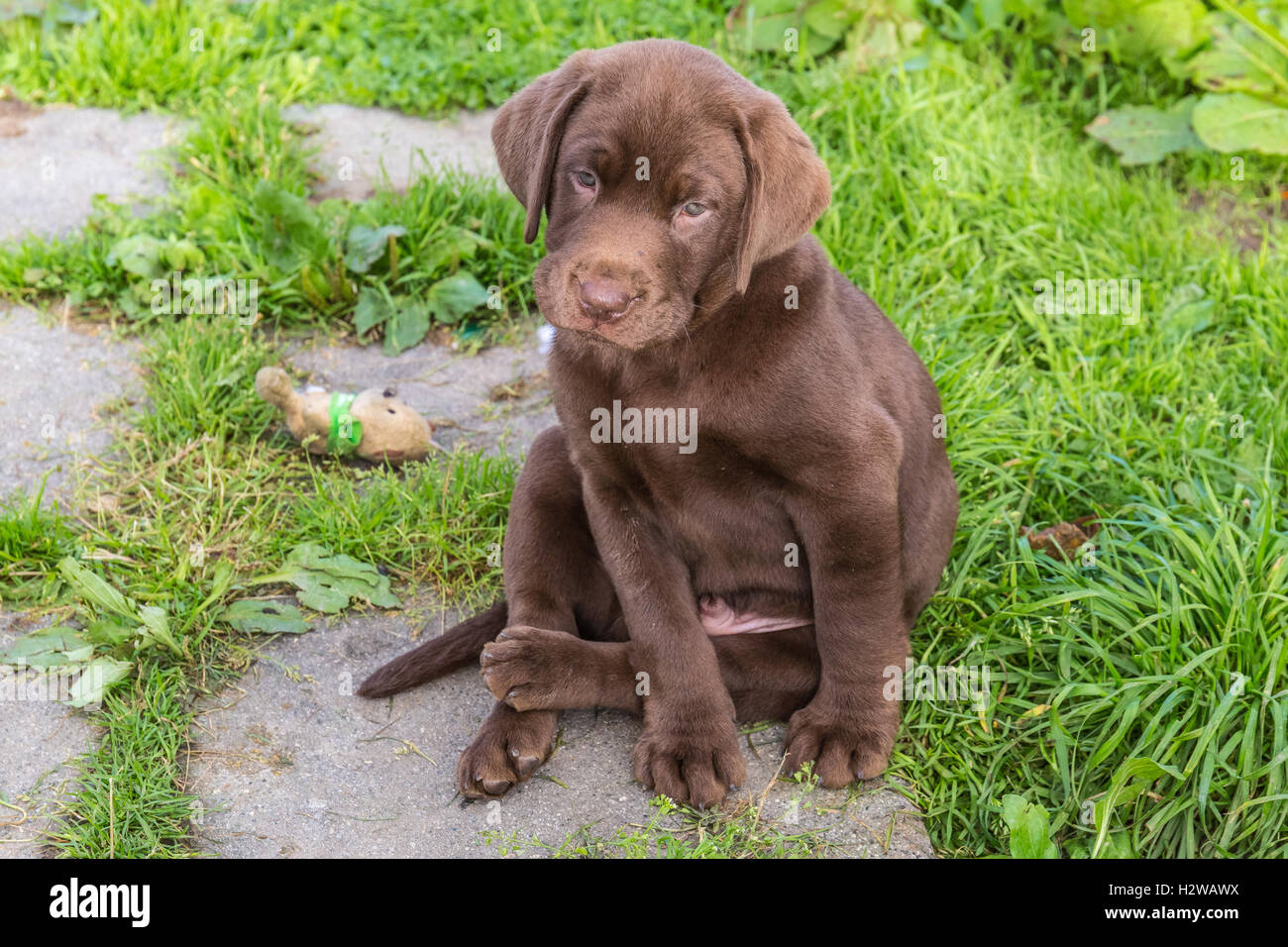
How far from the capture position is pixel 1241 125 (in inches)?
209

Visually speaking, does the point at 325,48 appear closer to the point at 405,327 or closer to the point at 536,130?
the point at 405,327

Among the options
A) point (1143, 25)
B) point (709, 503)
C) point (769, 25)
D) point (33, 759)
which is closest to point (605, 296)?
point (709, 503)

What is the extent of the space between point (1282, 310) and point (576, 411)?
9.47 feet

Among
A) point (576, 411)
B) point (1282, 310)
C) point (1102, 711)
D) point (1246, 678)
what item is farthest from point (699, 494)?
point (1282, 310)

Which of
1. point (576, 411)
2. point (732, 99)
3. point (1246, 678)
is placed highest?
point (732, 99)

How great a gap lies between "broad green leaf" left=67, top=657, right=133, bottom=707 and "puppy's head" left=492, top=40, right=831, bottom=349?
1.45m

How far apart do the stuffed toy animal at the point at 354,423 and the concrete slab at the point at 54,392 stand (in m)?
0.62

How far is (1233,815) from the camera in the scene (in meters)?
2.91

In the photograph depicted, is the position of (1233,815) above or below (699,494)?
below

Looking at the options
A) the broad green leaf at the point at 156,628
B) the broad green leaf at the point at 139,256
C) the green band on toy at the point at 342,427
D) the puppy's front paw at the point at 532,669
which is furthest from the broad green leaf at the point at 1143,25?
the broad green leaf at the point at 156,628

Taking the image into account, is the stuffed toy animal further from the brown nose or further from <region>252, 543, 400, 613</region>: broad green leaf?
the brown nose

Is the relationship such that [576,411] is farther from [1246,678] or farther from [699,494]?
[1246,678]

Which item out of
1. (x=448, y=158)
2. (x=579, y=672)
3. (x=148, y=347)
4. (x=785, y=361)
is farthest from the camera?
(x=448, y=158)

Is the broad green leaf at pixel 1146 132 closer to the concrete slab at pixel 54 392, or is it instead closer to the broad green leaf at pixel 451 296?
the broad green leaf at pixel 451 296
